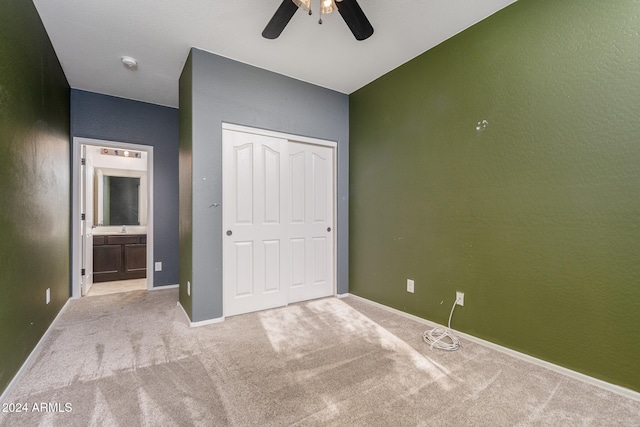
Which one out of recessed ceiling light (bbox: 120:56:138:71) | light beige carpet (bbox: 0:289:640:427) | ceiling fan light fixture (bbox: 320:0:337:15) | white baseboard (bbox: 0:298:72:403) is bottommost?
light beige carpet (bbox: 0:289:640:427)

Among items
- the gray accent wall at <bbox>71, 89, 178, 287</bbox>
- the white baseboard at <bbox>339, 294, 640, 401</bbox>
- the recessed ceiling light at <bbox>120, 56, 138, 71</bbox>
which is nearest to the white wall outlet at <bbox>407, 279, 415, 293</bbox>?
the white baseboard at <bbox>339, 294, 640, 401</bbox>

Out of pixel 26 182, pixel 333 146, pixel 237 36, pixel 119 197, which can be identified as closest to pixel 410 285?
pixel 333 146

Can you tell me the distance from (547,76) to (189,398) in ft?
10.3

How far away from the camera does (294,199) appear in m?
3.31

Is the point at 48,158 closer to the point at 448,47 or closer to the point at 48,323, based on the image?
the point at 48,323

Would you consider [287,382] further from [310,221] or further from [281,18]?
[281,18]

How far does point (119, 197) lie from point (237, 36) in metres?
3.95

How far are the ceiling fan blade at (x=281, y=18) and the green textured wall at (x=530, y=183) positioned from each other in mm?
1519

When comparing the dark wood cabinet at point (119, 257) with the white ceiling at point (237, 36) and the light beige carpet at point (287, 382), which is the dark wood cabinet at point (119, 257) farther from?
the white ceiling at point (237, 36)

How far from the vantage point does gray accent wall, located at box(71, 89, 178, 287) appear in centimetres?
363

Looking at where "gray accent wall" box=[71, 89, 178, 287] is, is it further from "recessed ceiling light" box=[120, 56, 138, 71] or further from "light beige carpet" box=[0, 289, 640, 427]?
"light beige carpet" box=[0, 289, 640, 427]

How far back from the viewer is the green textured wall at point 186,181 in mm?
2676

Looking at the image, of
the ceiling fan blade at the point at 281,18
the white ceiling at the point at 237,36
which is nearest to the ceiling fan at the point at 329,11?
the ceiling fan blade at the point at 281,18

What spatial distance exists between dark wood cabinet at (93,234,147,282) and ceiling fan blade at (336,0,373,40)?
439cm
